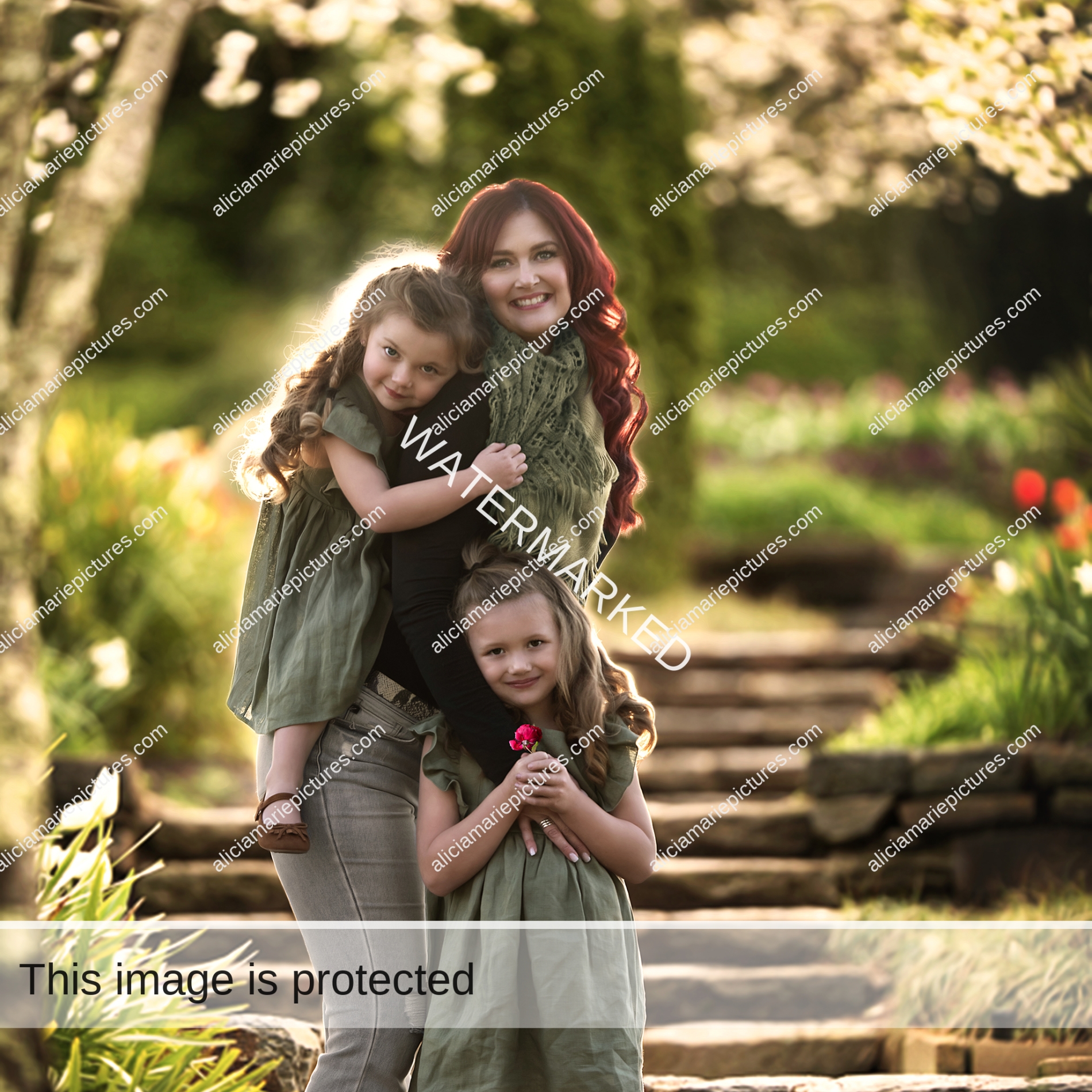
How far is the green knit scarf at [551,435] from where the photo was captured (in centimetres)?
177

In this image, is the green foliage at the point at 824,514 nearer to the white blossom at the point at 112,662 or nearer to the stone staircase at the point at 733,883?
the stone staircase at the point at 733,883

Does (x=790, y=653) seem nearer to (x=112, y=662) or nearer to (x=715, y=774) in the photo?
(x=715, y=774)

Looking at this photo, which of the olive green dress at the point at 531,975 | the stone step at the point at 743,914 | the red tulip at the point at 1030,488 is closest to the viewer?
the olive green dress at the point at 531,975

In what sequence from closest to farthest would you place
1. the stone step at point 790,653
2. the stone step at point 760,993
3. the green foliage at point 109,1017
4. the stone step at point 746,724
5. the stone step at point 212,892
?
the green foliage at point 109,1017 → the stone step at point 760,993 → the stone step at point 212,892 → the stone step at point 746,724 → the stone step at point 790,653

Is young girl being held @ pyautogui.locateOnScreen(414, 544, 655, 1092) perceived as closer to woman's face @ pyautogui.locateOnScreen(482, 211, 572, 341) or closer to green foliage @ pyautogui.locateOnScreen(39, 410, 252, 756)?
woman's face @ pyautogui.locateOnScreen(482, 211, 572, 341)

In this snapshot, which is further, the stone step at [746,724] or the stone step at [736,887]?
the stone step at [746,724]

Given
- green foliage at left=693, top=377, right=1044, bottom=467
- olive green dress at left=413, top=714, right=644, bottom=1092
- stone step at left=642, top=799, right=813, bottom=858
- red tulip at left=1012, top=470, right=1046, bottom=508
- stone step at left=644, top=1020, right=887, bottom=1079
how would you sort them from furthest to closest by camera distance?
green foliage at left=693, top=377, right=1044, bottom=467
red tulip at left=1012, top=470, right=1046, bottom=508
stone step at left=642, top=799, right=813, bottom=858
stone step at left=644, top=1020, right=887, bottom=1079
olive green dress at left=413, top=714, right=644, bottom=1092

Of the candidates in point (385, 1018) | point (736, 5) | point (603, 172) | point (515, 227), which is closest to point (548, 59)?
point (603, 172)

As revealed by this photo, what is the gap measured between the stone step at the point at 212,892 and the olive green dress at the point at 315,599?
2.08 meters

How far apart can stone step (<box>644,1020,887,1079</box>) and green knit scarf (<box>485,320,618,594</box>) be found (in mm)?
1726

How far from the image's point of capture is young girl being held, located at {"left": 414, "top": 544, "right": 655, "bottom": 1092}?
1.66 m

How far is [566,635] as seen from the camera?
5.85 feet

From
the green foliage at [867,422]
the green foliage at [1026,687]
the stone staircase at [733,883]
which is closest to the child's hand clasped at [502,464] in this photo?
the stone staircase at [733,883]

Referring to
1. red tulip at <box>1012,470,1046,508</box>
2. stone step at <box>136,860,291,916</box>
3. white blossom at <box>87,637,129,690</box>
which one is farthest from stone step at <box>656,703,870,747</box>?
white blossom at <box>87,637,129,690</box>
